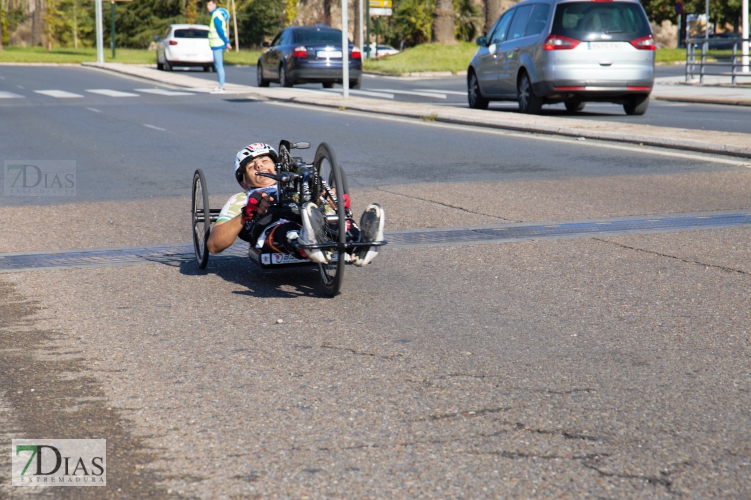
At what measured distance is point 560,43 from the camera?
1747 centimetres

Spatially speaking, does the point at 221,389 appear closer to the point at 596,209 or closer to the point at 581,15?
the point at 596,209

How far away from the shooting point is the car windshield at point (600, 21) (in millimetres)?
17516

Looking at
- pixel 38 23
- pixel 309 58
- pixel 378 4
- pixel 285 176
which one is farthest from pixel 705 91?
pixel 38 23

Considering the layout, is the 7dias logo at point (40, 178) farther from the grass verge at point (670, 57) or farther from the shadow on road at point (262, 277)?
the grass verge at point (670, 57)

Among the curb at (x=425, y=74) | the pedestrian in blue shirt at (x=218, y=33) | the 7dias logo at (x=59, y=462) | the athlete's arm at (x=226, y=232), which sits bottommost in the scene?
the 7dias logo at (x=59, y=462)

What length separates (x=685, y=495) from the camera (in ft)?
9.98

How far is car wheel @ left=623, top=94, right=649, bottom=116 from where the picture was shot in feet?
59.7

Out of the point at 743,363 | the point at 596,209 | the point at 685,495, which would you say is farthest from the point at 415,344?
the point at 596,209

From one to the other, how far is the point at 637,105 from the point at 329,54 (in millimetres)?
11184

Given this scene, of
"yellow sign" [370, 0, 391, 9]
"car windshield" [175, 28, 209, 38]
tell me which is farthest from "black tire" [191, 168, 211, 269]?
"yellow sign" [370, 0, 391, 9]

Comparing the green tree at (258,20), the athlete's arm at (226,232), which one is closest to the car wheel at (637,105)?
the athlete's arm at (226,232)

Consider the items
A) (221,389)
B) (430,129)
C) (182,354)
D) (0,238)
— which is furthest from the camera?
→ (430,129)

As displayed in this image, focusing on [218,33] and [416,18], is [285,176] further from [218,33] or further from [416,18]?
A: [416,18]

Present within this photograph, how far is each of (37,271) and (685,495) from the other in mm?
4615
